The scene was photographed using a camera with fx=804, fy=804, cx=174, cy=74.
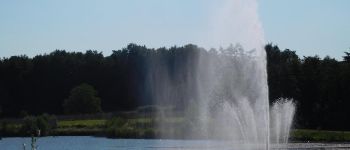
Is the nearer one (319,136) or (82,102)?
(319,136)

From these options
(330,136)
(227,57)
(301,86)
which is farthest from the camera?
(227,57)

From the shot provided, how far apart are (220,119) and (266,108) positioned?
41.4m

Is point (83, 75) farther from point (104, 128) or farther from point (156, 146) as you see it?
point (156, 146)

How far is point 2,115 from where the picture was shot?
150125 mm

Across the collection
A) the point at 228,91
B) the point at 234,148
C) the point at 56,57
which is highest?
the point at 56,57

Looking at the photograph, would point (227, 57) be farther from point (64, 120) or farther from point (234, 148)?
point (234, 148)

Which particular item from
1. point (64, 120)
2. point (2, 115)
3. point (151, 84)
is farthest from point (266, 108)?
point (151, 84)

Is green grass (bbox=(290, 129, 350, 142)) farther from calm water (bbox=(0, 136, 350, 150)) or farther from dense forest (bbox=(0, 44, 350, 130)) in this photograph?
dense forest (bbox=(0, 44, 350, 130))

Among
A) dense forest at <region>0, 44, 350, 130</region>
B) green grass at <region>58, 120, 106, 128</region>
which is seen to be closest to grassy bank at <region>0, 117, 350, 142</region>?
green grass at <region>58, 120, 106, 128</region>

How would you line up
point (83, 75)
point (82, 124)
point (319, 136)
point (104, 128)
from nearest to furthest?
point (319, 136), point (104, 128), point (82, 124), point (83, 75)

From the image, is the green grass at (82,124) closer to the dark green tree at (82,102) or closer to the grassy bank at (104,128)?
the grassy bank at (104,128)

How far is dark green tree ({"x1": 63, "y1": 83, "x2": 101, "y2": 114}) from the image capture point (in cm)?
13925

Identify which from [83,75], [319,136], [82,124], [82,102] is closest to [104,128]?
[82,124]

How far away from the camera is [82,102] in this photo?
139 m
